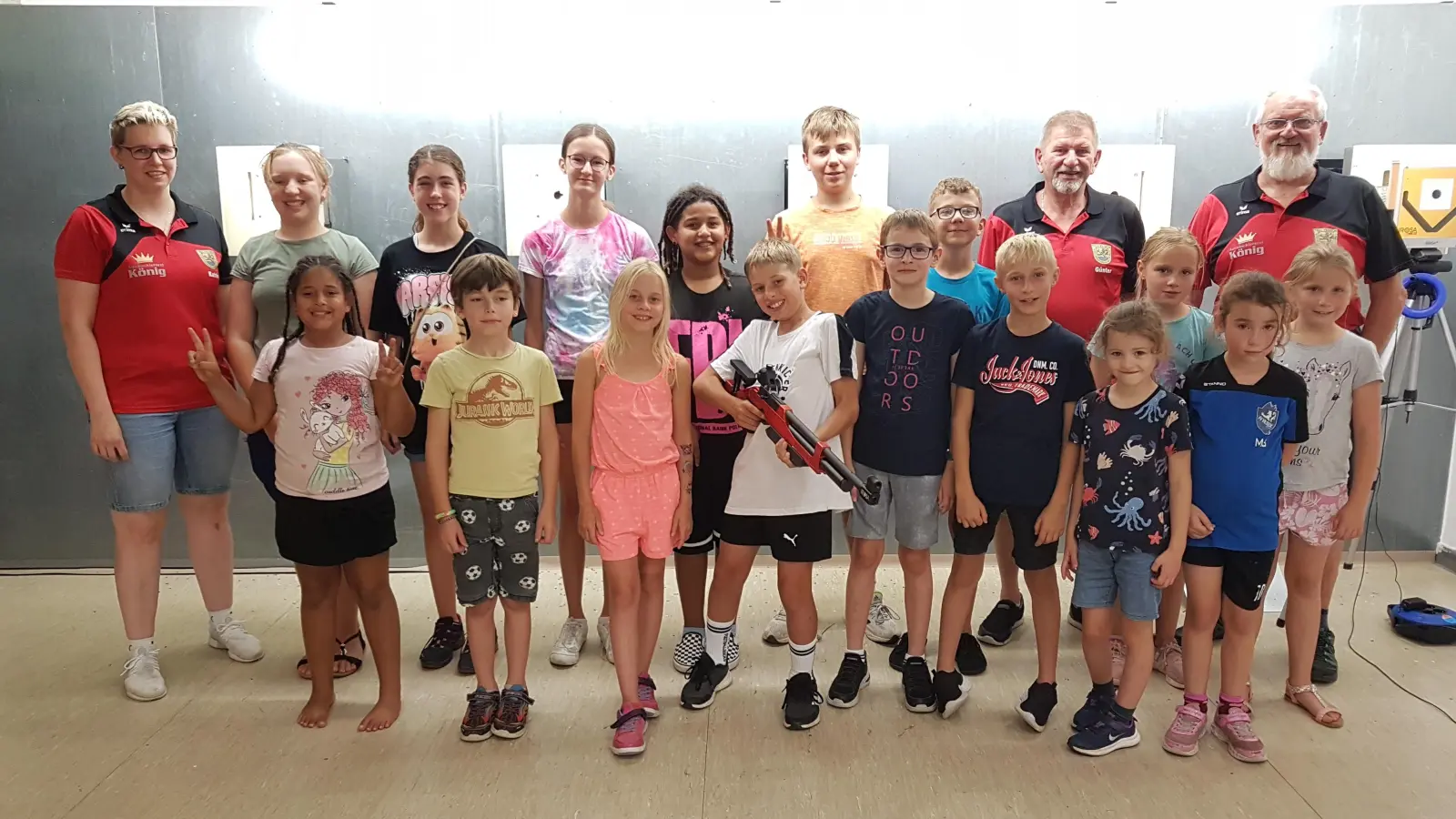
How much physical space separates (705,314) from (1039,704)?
59.1 inches

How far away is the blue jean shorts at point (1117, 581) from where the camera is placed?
2131 millimetres

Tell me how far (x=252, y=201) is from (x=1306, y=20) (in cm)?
464

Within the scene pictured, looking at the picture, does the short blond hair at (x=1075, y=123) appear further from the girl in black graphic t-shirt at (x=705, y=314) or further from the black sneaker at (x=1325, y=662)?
the black sneaker at (x=1325, y=662)

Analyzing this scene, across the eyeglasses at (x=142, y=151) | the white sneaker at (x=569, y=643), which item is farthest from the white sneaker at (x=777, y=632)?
the eyeglasses at (x=142, y=151)

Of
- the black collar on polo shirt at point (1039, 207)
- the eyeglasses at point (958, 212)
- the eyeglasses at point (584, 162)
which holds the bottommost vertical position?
the eyeglasses at point (958, 212)

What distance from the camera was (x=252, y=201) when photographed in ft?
11.4

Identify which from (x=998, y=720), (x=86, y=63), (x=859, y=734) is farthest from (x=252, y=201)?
(x=998, y=720)

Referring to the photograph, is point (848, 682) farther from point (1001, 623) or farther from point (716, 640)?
point (1001, 623)

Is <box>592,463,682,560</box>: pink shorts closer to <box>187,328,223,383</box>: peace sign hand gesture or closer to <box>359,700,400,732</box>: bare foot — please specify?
<box>359,700,400,732</box>: bare foot


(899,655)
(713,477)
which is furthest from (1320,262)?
(713,477)

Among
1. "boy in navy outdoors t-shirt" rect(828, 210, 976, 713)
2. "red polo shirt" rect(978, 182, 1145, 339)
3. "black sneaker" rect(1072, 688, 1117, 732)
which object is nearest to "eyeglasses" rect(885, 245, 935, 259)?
"boy in navy outdoors t-shirt" rect(828, 210, 976, 713)

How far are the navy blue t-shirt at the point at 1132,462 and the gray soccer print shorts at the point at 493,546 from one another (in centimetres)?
153

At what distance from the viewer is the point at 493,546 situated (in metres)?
2.21

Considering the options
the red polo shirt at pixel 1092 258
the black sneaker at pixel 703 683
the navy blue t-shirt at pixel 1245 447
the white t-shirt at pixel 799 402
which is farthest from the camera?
the red polo shirt at pixel 1092 258
